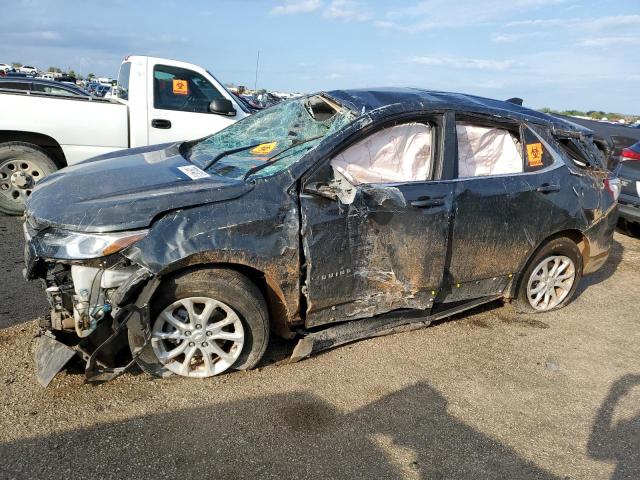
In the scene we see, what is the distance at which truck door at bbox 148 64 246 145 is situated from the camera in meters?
6.60

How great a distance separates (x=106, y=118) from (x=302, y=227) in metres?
4.26

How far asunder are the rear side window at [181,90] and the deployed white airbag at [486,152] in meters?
4.03

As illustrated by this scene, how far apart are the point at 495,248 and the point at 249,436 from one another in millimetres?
2302

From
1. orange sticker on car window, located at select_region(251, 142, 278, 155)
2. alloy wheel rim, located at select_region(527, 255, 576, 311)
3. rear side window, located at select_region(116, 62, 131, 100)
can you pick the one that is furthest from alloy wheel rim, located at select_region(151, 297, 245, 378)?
rear side window, located at select_region(116, 62, 131, 100)

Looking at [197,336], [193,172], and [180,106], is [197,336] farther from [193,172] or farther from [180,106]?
[180,106]

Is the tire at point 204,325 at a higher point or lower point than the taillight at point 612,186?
lower

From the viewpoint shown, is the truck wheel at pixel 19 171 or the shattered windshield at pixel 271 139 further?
the truck wheel at pixel 19 171

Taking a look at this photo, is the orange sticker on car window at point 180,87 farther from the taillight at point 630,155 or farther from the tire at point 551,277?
the taillight at point 630,155

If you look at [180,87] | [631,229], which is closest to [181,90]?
[180,87]

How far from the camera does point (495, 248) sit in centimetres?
399

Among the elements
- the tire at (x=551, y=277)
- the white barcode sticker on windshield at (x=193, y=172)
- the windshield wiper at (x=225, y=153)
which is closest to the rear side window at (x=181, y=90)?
the windshield wiper at (x=225, y=153)

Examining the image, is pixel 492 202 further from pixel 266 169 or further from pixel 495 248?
pixel 266 169

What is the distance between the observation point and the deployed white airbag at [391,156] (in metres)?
3.56

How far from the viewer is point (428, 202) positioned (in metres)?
3.56
